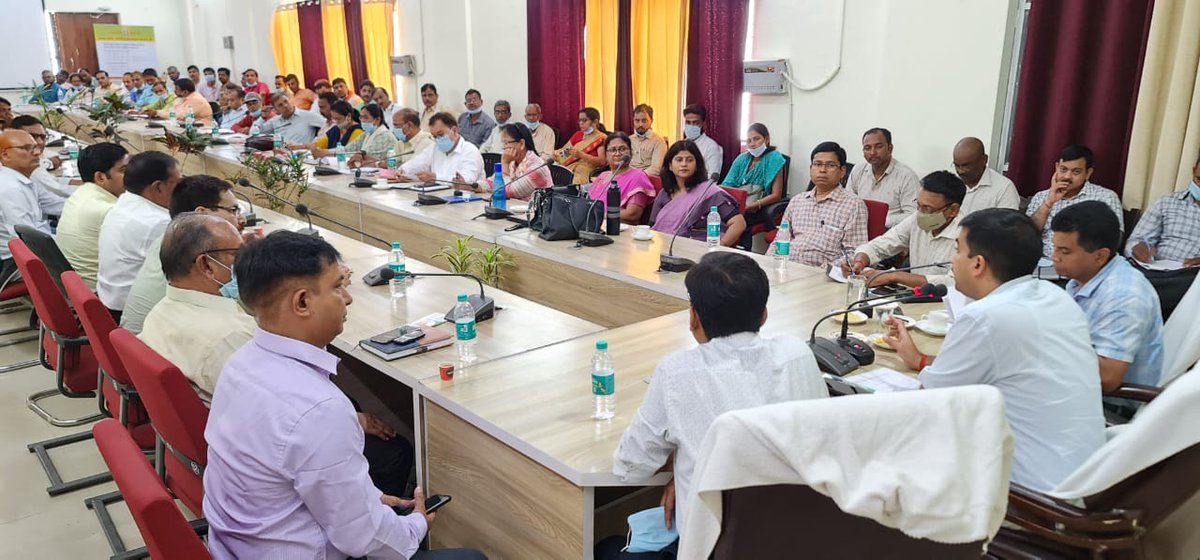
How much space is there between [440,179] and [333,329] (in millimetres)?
4391

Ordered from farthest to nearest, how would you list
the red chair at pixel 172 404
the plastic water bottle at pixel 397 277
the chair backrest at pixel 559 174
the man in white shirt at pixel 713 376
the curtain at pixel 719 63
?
1. the curtain at pixel 719 63
2. the chair backrest at pixel 559 174
3. the plastic water bottle at pixel 397 277
4. the red chair at pixel 172 404
5. the man in white shirt at pixel 713 376

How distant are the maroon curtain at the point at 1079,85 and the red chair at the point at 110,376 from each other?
180 inches

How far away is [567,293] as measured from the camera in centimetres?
367

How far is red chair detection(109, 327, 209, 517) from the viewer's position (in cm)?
170

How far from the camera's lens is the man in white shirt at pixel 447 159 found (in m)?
5.71

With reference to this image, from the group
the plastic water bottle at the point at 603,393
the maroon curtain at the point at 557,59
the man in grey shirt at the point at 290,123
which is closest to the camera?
the plastic water bottle at the point at 603,393


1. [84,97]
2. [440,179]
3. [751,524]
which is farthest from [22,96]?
[751,524]

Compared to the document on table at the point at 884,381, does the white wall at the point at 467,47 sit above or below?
above

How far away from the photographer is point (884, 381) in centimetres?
214

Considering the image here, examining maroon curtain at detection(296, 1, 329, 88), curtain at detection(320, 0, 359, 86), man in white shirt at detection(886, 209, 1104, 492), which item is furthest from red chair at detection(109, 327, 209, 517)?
maroon curtain at detection(296, 1, 329, 88)

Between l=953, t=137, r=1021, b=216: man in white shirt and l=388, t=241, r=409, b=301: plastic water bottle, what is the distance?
3.06m

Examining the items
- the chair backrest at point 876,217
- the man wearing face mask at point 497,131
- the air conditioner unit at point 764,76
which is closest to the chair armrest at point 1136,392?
the chair backrest at point 876,217

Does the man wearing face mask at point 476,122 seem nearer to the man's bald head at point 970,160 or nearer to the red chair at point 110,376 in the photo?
the man's bald head at point 970,160

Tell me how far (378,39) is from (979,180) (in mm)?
7924
